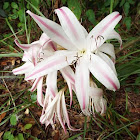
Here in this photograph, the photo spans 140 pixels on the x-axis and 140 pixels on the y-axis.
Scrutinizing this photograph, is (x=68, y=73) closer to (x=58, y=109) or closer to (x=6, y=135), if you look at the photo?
(x=58, y=109)

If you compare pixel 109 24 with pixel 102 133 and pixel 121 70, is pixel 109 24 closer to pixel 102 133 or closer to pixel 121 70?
pixel 121 70

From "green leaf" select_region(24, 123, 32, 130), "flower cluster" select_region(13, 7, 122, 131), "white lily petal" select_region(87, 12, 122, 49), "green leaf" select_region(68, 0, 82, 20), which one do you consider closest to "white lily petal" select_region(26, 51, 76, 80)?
"flower cluster" select_region(13, 7, 122, 131)

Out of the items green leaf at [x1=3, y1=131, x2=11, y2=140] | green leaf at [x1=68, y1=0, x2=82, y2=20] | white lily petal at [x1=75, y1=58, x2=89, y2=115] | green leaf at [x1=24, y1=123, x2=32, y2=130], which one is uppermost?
green leaf at [x1=68, y1=0, x2=82, y2=20]

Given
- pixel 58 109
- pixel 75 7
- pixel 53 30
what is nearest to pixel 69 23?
pixel 53 30

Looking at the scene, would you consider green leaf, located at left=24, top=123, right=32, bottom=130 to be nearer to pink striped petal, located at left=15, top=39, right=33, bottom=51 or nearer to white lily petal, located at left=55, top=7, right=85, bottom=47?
pink striped petal, located at left=15, top=39, right=33, bottom=51

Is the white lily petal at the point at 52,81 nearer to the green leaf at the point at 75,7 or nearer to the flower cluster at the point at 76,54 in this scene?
the flower cluster at the point at 76,54

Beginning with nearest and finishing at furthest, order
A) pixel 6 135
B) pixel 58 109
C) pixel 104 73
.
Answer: pixel 104 73
pixel 58 109
pixel 6 135
